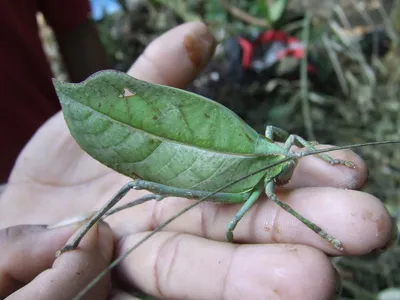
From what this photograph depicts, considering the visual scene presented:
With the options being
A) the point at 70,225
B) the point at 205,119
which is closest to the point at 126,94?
the point at 205,119

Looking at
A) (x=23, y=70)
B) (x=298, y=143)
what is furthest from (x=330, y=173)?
(x=23, y=70)

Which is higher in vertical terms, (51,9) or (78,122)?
(51,9)

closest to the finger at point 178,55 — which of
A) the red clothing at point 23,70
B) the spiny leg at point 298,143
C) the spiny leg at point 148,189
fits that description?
the spiny leg at point 298,143

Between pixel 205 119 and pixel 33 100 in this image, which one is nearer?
pixel 205 119

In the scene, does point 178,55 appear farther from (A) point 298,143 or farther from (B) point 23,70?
(B) point 23,70

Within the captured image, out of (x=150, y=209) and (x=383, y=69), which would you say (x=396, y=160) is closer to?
(x=383, y=69)

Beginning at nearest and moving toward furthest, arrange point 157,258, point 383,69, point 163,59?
point 157,258
point 163,59
point 383,69

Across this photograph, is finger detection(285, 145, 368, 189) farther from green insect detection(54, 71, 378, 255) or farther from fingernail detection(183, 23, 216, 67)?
fingernail detection(183, 23, 216, 67)

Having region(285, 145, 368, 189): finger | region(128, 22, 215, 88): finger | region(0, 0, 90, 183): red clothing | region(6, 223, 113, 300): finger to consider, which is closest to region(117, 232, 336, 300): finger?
region(6, 223, 113, 300): finger
